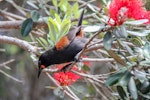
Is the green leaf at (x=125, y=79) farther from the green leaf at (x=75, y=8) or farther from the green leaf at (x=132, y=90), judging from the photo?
the green leaf at (x=75, y=8)

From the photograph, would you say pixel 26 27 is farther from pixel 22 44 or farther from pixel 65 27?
pixel 65 27

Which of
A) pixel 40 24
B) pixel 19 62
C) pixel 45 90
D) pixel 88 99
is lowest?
pixel 45 90

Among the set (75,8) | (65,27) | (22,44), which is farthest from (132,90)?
(75,8)

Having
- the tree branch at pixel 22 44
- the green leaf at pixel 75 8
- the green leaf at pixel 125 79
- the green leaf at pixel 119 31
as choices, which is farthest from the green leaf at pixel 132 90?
the green leaf at pixel 75 8

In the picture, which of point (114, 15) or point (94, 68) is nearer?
point (114, 15)

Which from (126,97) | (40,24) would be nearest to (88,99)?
(40,24)

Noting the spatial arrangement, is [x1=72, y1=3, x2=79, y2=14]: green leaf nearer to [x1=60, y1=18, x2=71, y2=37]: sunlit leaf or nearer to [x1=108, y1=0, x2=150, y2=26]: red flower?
[x1=60, y1=18, x2=71, y2=37]: sunlit leaf

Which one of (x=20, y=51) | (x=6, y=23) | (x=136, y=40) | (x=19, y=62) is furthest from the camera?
(x=19, y=62)

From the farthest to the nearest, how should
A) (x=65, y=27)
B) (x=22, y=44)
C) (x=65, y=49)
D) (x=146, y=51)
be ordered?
(x=22, y=44), (x=65, y=49), (x=65, y=27), (x=146, y=51)

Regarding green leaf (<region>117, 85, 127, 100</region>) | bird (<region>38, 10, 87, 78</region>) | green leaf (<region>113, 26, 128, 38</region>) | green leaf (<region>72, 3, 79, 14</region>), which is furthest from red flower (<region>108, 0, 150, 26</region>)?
green leaf (<region>72, 3, 79, 14</region>)

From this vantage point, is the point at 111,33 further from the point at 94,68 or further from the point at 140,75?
the point at 94,68

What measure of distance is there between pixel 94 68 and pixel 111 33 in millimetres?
2276

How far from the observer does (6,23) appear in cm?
174

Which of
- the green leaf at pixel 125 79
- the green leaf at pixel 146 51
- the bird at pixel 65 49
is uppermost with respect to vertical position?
the green leaf at pixel 146 51
